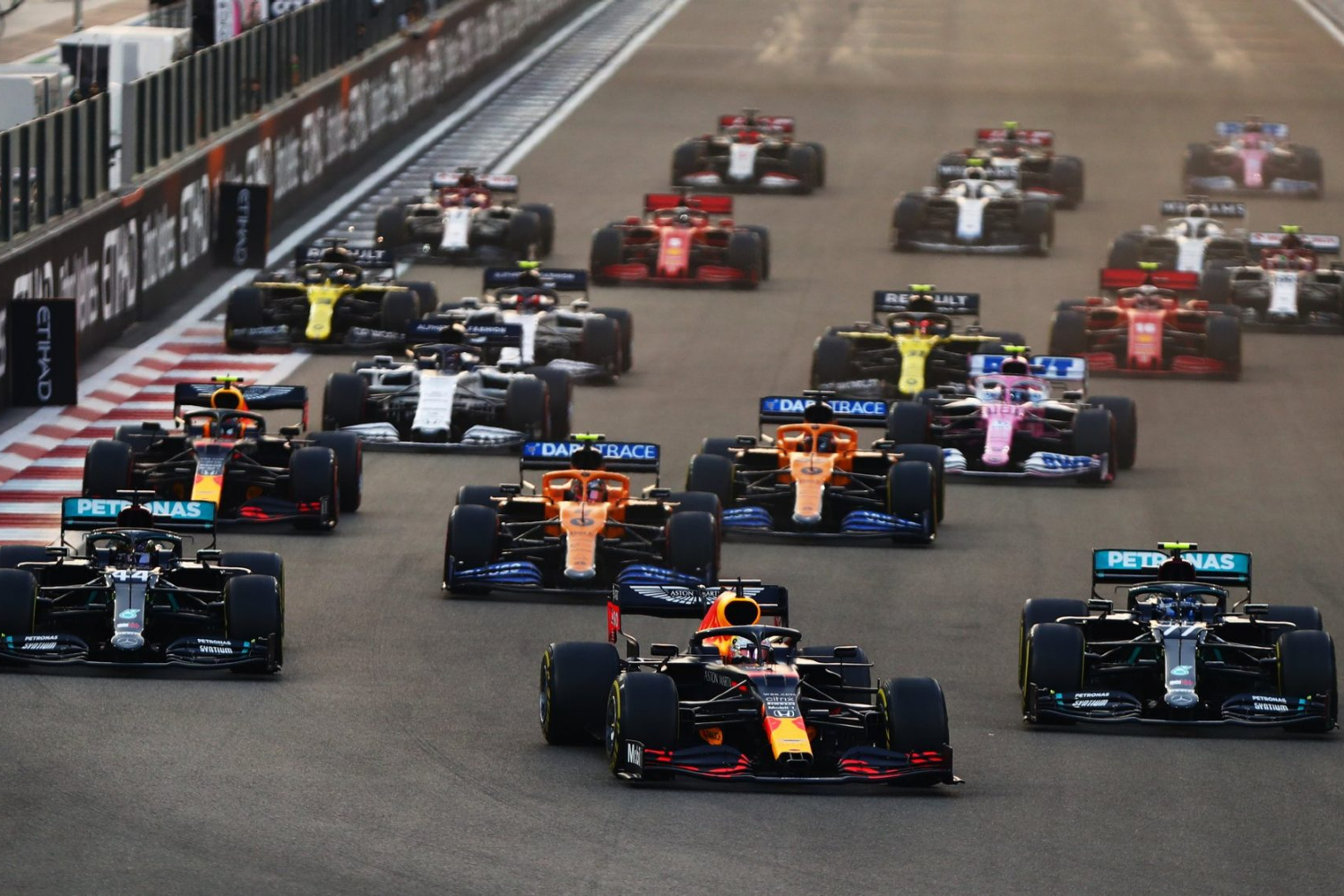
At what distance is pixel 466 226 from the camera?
4291 cm

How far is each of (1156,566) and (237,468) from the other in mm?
8816

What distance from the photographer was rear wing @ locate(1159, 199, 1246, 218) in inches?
1718

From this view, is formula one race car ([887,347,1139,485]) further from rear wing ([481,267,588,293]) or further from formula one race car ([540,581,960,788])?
formula one race car ([540,581,960,788])

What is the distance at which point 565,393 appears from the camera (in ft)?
98.2

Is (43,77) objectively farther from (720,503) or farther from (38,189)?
(720,503)

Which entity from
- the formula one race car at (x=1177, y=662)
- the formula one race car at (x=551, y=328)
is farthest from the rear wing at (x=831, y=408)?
the formula one race car at (x=1177, y=662)

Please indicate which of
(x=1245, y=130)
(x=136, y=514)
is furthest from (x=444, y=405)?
(x=1245, y=130)

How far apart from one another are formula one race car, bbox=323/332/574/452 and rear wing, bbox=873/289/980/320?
5.61 meters

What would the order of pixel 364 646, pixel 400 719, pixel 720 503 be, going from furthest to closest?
pixel 720 503 < pixel 364 646 < pixel 400 719

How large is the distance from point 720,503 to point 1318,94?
4629cm

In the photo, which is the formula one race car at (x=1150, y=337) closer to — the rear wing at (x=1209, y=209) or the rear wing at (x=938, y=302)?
the rear wing at (x=938, y=302)

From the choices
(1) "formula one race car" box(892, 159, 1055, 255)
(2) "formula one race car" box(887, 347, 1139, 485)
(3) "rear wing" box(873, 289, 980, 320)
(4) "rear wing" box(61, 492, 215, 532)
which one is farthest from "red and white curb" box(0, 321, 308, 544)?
(1) "formula one race car" box(892, 159, 1055, 255)

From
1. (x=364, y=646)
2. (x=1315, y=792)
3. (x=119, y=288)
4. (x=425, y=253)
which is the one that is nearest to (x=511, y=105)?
(x=425, y=253)

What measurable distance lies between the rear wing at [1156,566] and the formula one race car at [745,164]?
31.3m
